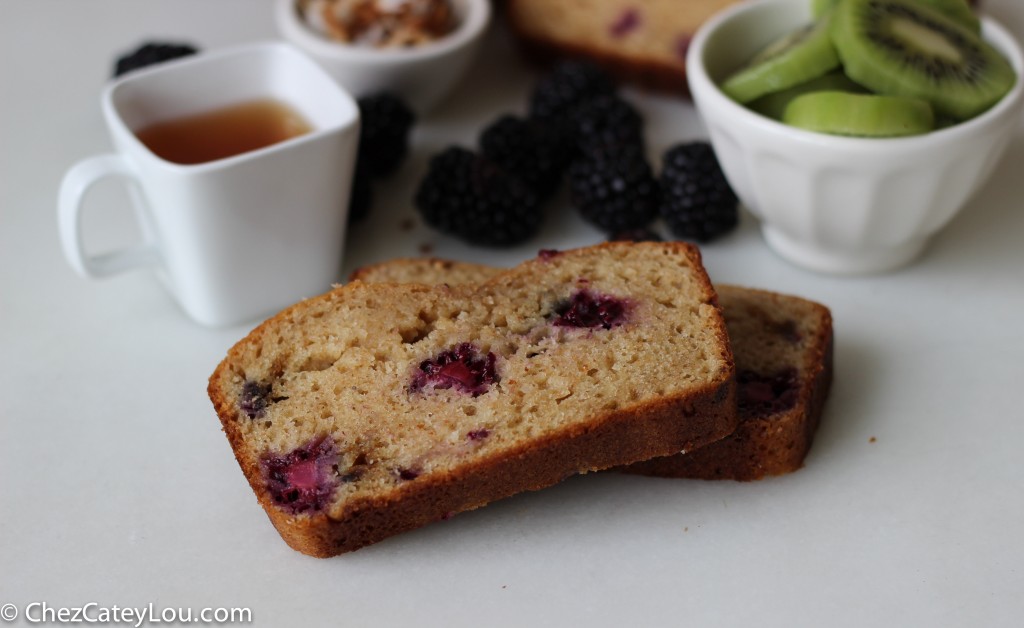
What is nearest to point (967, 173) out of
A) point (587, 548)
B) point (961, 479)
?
point (961, 479)

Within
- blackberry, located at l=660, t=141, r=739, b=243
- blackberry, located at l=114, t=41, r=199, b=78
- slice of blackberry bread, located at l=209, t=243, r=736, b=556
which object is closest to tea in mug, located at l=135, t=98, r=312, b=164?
blackberry, located at l=114, t=41, r=199, b=78

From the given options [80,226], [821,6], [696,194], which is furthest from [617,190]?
[80,226]

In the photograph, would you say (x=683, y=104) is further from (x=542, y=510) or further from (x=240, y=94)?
(x=542, y=510)

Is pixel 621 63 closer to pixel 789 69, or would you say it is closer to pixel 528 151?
pixel 528 151

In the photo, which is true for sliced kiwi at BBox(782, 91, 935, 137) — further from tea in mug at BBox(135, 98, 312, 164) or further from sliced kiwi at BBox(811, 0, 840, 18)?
tea in mug at BBox(135, 98, 312, 164)

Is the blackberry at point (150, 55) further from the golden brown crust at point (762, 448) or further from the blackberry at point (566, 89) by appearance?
the golden brown crust at point (762, 448)

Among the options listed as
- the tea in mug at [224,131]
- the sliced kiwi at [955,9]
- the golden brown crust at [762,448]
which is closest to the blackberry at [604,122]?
the sliced kiwi at [955,9]
